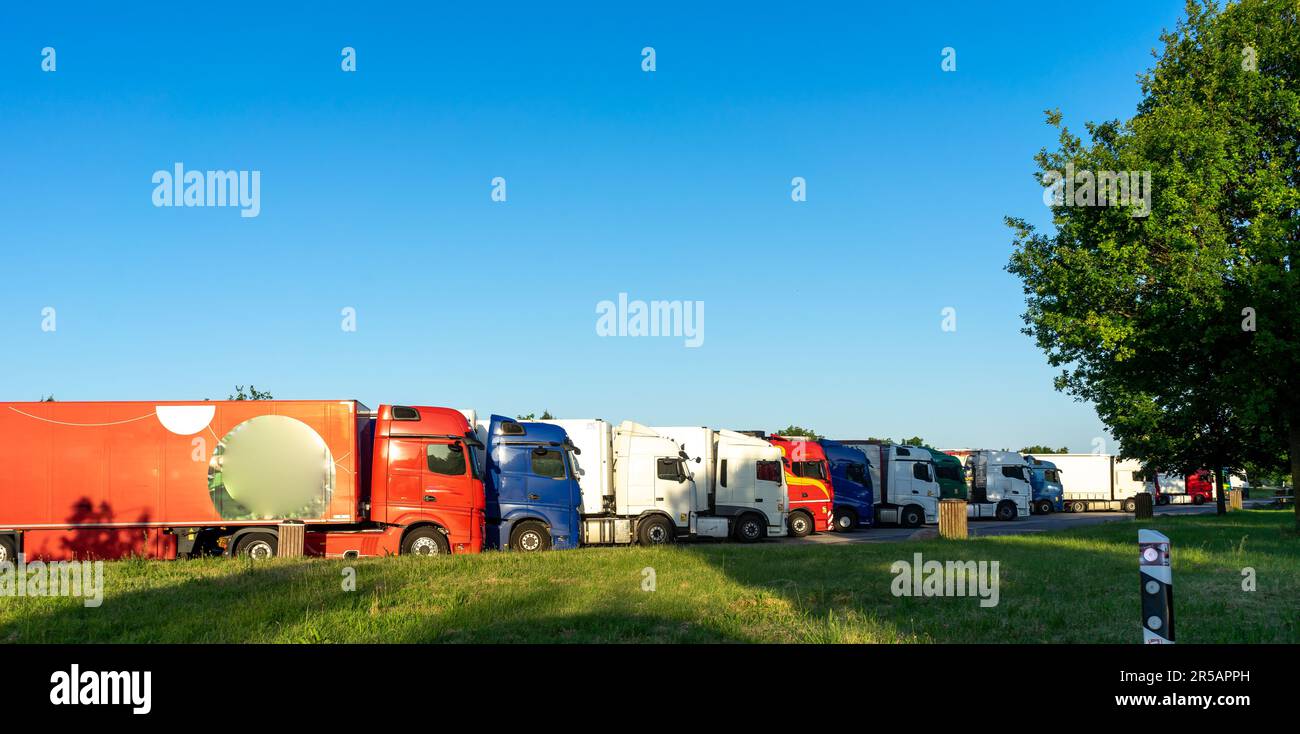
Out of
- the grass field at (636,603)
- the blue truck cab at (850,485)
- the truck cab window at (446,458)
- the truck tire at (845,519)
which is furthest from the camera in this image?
the blue truck cab at (850,485)

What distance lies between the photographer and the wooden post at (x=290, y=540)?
701 inches

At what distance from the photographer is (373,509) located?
19141mm

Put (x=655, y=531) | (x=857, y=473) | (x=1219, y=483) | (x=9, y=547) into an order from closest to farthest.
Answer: (x=9, y=547)
(x=655, y=531)
(x=857, y=473)
(x=1219, y=483)

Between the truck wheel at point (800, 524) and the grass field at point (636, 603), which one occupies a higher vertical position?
the grass field at point (636, 603)

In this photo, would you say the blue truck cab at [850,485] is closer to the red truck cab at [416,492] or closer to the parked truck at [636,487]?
the parked truck at [636,487]

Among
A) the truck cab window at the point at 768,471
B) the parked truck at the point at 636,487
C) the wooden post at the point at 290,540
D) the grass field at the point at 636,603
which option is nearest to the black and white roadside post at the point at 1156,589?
the grass field at the point at 636,603

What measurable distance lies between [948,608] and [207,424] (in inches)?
570

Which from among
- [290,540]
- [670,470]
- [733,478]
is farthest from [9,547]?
[733,478]

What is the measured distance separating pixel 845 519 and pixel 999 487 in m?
12.9

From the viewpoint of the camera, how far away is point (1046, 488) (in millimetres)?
48562

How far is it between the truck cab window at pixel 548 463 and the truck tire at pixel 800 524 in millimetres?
11292

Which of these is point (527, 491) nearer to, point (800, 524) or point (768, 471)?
point (768, 471)
